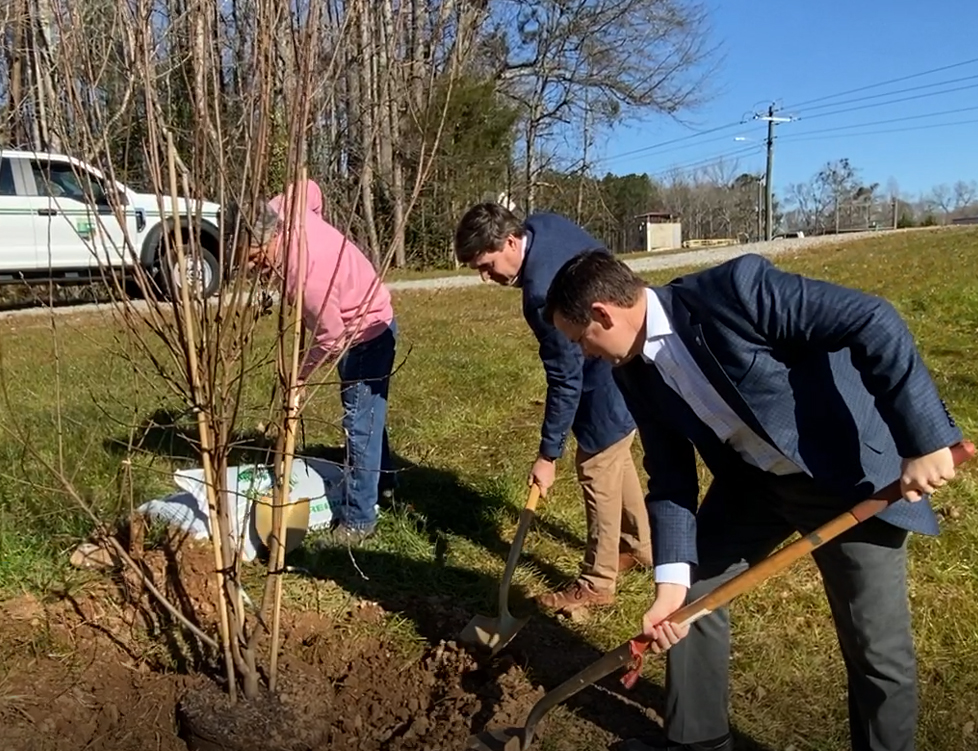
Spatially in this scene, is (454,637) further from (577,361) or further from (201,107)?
(201,107)

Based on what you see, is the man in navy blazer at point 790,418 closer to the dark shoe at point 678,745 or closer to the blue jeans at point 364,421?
the dark shoe at point 678,745

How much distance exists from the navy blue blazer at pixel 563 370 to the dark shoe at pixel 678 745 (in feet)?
3.34

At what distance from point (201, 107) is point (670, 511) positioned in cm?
154

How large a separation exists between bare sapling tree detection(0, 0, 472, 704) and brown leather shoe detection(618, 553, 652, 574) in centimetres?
168

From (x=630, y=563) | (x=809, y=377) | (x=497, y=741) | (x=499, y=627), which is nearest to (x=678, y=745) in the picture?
(x=497, y=741)

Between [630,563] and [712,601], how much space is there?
1.66m

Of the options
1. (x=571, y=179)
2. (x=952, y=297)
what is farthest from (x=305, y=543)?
(x=571, y=179)

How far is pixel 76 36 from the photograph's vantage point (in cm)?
229

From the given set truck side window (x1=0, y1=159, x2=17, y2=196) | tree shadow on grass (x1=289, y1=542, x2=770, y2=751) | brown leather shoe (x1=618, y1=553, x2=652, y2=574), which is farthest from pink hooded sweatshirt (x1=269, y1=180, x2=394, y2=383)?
truck side window (x1=0, y1=159, x2=17, y2=196)

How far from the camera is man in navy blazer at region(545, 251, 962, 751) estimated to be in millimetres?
2002

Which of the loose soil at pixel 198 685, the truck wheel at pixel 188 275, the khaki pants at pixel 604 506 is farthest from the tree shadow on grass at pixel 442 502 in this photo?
the truck wheel at pixel 188 275

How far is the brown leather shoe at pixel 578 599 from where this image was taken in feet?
11.9

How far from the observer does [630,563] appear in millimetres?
3957

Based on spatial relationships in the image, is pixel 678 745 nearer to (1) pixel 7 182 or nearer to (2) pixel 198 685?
(2) pixel 198 685
